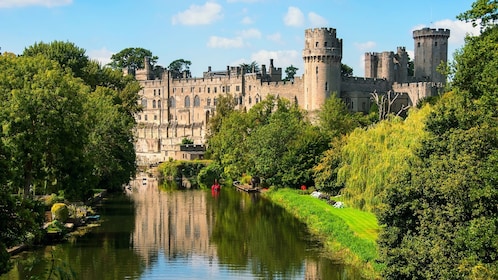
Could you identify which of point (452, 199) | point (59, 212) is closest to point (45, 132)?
point (59, 212)

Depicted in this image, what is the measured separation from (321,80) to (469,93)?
168 feet

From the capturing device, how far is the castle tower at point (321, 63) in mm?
74312

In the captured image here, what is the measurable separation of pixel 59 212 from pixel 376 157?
13.3 metres

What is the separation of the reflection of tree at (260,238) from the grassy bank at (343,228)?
0.80 meters

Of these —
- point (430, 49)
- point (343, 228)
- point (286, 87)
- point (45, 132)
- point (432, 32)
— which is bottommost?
point (343, 228)

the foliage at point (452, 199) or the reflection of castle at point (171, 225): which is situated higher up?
the foliage at point (452, 199)

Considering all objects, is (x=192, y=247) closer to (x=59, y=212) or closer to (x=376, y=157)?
(x=59, y=212)

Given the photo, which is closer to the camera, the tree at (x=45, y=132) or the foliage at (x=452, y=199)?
the foliage at (x=452, y=199)

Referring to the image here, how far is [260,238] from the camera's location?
3191 centimetres

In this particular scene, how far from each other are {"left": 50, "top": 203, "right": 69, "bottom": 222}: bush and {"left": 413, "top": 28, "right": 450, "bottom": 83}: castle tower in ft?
196

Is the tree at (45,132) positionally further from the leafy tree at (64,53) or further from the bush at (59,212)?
the leafy tree at (64,53)

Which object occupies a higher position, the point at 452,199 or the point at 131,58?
the point at 131,58

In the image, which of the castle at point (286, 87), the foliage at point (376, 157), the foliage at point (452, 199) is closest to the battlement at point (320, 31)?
the castle at point (286, 87)

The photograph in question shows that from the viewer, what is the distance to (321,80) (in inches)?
2960
